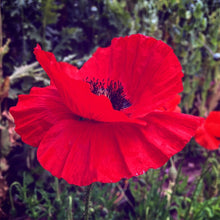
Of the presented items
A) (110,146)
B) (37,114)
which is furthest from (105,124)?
(37,114)

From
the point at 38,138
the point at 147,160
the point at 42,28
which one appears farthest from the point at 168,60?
the point at 42,28

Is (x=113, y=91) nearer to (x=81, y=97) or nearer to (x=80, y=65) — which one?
(x=81, y=97)

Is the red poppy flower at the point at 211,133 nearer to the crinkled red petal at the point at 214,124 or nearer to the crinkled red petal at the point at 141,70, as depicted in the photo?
the crinkled red petal at the point at 214,124

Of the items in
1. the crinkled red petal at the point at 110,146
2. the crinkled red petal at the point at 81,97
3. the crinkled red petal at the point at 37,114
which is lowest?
the crinkled red petal at the point at 110,146

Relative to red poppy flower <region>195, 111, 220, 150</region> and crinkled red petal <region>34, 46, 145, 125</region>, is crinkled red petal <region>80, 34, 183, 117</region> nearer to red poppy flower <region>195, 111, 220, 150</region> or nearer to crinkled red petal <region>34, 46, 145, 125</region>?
crinkled red petal <region>34, 46, 145, 125</region>

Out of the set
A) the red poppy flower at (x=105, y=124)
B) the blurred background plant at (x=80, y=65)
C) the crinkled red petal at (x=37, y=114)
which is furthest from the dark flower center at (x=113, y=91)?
the blurred background plant at (x=80, y=65)

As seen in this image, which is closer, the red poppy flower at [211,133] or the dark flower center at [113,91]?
the dark flower center at [113,91]
